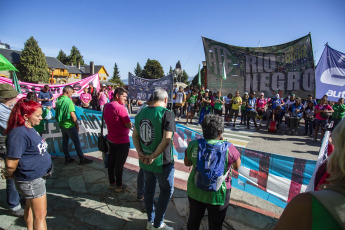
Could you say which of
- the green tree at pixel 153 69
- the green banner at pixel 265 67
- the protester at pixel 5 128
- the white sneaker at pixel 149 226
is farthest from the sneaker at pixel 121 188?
the green tree at pixel 153 69

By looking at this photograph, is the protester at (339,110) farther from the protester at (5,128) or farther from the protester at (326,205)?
the protester at (5,128)

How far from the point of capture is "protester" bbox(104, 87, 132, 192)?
317cm

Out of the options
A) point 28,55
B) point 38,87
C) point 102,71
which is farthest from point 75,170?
point 102,71

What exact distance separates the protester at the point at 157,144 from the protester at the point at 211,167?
370 millimetres

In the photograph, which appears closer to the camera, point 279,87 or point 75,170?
point 75,170

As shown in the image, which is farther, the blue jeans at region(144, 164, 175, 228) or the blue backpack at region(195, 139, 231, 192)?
the blue jeans at region(144, 164, 175, 228)

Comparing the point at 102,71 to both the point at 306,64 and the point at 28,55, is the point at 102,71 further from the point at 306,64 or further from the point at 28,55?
the point at 306,64

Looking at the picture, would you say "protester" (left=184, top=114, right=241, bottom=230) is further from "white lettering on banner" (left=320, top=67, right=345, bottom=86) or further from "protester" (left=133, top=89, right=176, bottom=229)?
"white lettering on banner" (left=320, top=67, right=345, bottom=86)

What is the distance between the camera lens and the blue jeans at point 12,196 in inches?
108

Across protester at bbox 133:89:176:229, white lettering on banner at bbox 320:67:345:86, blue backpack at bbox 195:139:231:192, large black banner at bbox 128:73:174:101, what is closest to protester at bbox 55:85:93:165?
protester at bbox 133:89:176:229

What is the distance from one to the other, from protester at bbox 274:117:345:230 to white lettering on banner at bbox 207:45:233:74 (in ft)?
28.7

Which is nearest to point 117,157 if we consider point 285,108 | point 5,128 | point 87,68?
point 5,128

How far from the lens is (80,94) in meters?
10.7

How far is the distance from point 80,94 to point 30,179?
969 cm
